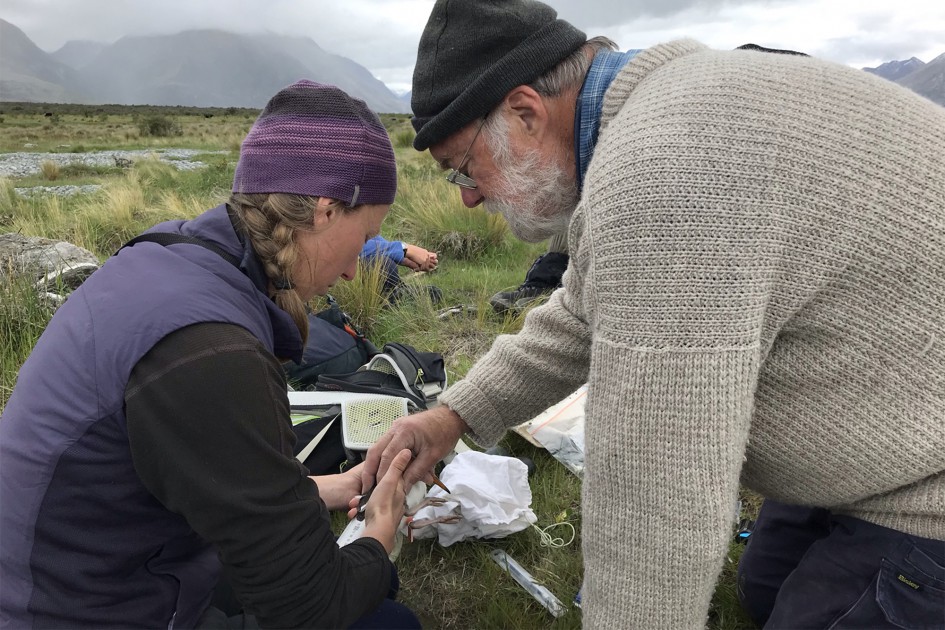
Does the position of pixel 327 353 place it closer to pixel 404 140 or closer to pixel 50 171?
pixel 404 140

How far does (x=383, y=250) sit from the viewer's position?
5.17 meters

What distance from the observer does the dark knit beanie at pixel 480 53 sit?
5.25 ft

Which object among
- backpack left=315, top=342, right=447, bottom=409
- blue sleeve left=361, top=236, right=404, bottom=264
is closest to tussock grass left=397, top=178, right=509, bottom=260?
blue sleeve left=361, top=236, right=404, bottom=264

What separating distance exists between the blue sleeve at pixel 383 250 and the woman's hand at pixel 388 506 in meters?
3.16

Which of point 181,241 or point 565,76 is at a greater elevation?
point 565,76

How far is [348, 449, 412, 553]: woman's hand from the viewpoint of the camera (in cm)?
184

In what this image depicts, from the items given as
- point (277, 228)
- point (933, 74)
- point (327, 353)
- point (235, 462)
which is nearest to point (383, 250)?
point (327, 353)

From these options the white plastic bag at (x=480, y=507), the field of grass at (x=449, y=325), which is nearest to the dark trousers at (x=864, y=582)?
the field of grass at (x=449, y=325)

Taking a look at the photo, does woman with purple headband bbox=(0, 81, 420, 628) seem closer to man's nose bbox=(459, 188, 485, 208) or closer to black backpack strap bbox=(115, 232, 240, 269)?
black backpack strap bbox=(115, 232, 240, 269)

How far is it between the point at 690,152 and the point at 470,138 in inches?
32.9

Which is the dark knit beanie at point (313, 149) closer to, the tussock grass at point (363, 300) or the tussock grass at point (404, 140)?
the tussock grass at point (363, 300)

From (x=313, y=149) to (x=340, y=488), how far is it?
1.33 meters

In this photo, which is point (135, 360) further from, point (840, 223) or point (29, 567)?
point (840, 223)

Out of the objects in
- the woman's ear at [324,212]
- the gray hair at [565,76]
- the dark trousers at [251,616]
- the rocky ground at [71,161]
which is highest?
the gray hair at [565,76]
